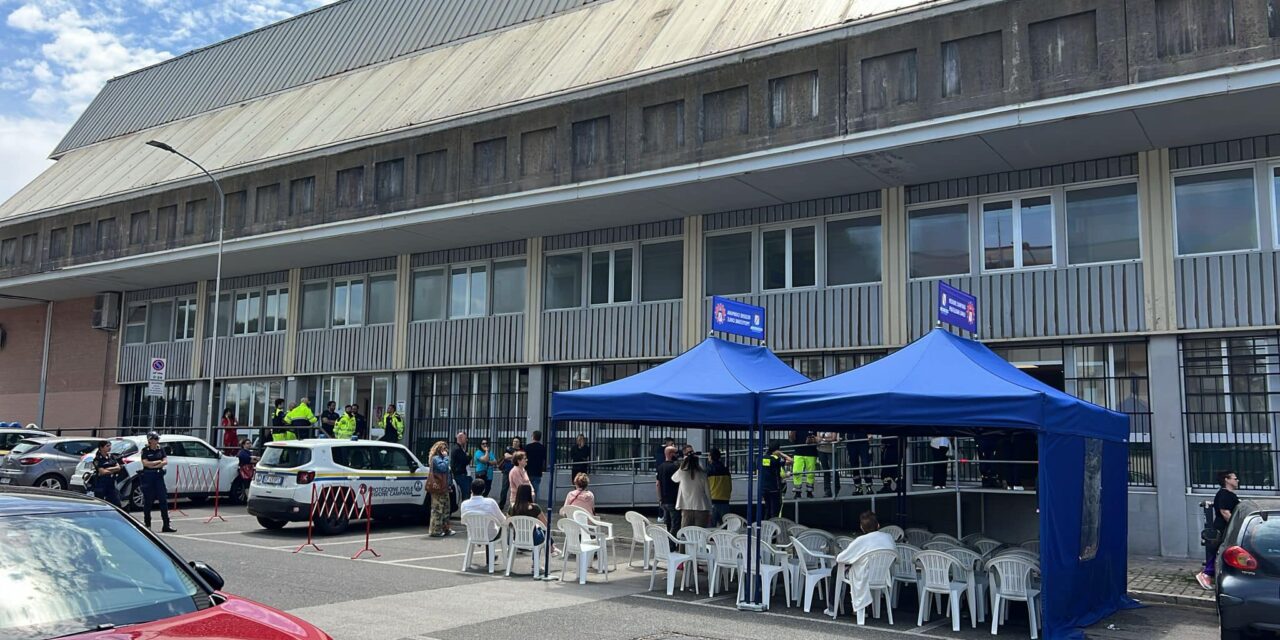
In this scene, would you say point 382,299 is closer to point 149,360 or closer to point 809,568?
point 149,360

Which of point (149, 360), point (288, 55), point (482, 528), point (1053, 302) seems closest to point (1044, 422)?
point (482, 528)

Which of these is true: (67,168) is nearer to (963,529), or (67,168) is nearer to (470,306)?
(470,306)

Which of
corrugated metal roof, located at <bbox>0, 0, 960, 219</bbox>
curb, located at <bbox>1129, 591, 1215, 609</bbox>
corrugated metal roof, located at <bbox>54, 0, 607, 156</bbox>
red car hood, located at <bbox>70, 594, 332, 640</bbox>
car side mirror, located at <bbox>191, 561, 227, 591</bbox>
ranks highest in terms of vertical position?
corrugated metal roof, located at <bbox>54, 0, 607, 156</bbox>

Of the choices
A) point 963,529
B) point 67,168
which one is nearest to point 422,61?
point 67,168

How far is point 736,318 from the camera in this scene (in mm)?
15398

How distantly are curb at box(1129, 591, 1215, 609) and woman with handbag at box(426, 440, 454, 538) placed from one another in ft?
35.2

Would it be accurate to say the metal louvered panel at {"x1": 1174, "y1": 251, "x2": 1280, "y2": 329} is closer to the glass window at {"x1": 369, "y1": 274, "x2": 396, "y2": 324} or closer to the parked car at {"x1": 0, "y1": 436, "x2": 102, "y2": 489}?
the glass window at {"x1": 369, "y1": 274, "x2": 396, "y2": 324}

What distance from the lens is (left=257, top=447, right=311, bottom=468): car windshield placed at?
17078 mm

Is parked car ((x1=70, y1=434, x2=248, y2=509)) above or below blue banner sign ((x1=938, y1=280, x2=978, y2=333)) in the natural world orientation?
below

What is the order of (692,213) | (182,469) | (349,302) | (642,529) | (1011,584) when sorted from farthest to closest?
(349,302) → (692,213) → (182,469) → (642,529) → (1011,584)

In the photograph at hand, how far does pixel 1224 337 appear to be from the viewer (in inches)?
610

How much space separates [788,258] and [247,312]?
1821 centimetres

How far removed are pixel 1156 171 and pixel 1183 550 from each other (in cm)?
601

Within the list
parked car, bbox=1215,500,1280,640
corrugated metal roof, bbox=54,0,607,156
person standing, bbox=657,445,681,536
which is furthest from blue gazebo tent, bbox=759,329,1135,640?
corrugated metal roof, bbox=54,0,607,156
